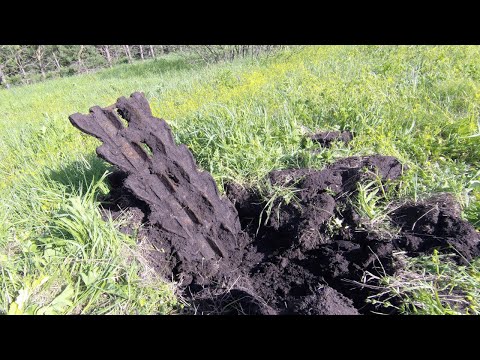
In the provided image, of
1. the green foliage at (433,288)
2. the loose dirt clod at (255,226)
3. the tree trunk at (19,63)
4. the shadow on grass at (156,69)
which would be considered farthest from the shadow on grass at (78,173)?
the tree trunk at (19,63)

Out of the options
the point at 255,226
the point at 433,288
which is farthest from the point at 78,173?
the point at 433,288

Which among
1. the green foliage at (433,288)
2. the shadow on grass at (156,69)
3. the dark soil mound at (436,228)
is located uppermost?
the shadow on grass at (156,69)

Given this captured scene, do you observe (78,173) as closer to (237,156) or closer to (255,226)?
(237,156)

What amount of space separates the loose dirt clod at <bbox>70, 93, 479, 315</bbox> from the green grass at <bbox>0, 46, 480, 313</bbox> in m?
0.18

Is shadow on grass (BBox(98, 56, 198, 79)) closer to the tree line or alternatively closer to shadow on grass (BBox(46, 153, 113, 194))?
the tree line

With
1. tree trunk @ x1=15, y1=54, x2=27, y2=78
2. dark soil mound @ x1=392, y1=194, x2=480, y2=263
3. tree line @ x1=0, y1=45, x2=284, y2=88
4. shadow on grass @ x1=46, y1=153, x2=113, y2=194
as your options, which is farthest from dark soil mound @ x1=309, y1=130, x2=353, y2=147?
tree trunk @ x1=15, y1=54, x2=27, y2=78

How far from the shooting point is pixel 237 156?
2.81m

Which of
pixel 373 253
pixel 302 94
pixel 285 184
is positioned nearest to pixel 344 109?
pixel 302 94

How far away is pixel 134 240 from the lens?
2191 mm

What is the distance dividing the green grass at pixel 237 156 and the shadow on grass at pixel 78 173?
11mm

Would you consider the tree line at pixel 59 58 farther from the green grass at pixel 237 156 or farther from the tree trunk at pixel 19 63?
the green grass at pixel 237 156

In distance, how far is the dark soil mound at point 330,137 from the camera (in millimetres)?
2934

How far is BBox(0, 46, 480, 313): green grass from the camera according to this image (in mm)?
1909

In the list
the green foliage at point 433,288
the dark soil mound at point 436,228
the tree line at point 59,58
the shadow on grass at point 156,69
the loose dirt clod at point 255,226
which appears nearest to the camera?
the green foliage at point 433,288
